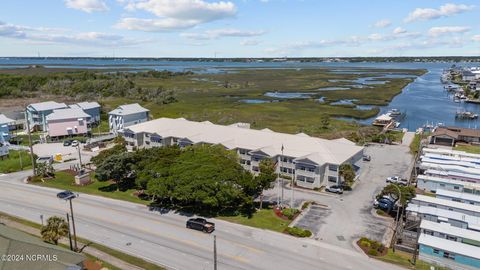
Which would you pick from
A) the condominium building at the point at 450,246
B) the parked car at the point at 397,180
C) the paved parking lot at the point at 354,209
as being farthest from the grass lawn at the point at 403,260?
the parked car at the point at 397,180

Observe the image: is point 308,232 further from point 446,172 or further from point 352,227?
point 446,172

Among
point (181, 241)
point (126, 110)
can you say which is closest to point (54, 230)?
point (181, 241)

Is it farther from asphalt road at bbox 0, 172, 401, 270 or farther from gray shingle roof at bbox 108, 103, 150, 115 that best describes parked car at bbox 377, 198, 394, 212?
gray shingle roof at bbox 108, 103, 150, 115

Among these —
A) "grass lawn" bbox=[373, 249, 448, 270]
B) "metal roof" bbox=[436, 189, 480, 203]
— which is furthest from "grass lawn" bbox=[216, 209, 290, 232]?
"metal roof" bbox=[436, 189, 480, 203]

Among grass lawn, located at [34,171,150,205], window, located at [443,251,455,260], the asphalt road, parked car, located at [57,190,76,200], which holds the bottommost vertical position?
grass lawn, located at [34,171,150,205]

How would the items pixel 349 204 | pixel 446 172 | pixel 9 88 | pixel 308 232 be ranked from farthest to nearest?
pixel 9 88 → pixel 446 172 → pixel 349 204 → pixel 308 232

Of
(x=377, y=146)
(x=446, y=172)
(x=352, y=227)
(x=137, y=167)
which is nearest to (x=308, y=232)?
(x=352, y=227)

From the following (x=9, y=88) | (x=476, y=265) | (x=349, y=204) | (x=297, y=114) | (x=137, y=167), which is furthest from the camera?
(x=9, y=88)
